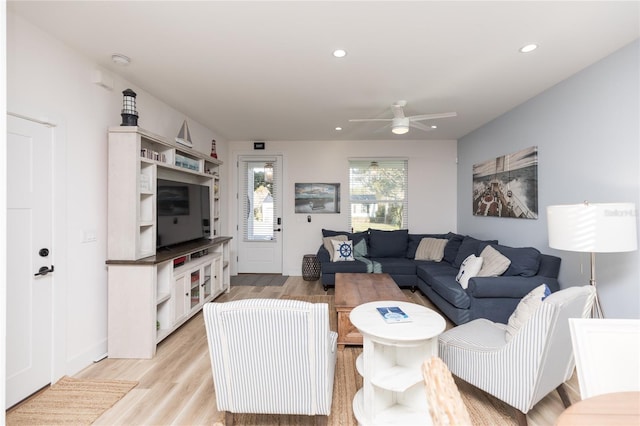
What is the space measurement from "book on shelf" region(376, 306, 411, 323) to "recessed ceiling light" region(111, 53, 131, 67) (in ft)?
9.58

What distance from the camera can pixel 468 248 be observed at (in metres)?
4.12

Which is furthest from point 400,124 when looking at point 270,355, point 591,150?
point 270,355

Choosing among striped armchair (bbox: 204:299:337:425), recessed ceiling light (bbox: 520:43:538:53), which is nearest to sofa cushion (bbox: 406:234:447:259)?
recessed ceiling light (bbox: 520:43:538:53)

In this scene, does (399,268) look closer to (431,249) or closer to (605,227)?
(431,249)

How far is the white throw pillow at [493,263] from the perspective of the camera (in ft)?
10.4

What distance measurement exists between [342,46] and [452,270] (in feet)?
10.6

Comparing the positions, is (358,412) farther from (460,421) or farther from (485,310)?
(485,310)

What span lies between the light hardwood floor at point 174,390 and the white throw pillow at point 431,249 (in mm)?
2561

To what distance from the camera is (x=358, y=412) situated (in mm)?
1785

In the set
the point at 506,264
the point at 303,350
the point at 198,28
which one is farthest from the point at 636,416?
the point at 198,28

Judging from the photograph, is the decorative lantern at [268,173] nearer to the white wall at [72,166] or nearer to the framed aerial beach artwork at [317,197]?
the framed aerial beach artwork at [317,197]

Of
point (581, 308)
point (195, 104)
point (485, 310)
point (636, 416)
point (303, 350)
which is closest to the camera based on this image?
point (636, 416)

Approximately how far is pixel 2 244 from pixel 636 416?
242cm

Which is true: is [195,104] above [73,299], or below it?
above
